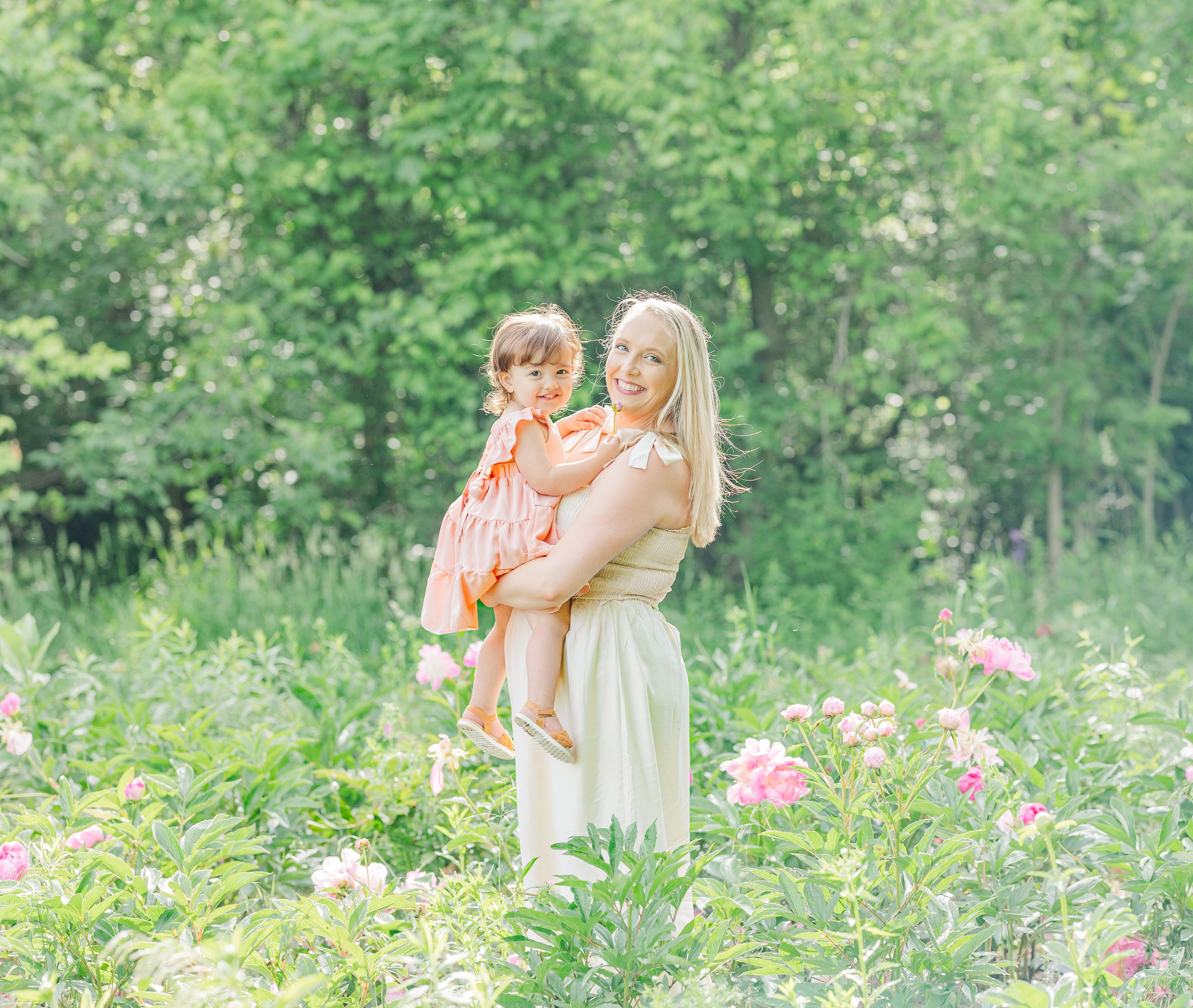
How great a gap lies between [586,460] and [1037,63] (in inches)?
238

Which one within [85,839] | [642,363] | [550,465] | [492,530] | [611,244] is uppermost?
[611,244]

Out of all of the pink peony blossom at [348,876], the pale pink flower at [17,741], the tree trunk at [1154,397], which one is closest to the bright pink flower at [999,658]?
the pink peony blossom at [348,876]

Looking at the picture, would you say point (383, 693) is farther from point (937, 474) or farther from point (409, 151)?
point (937, 474)

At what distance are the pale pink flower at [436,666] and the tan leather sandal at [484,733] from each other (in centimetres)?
75

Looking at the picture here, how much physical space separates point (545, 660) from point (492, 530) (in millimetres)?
297

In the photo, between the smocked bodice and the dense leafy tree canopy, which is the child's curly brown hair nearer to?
the smocked bodice

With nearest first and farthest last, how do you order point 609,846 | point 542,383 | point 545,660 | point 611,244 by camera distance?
1. point 609,846
2. point 545,660
3. point 542,383
4. point 611,244

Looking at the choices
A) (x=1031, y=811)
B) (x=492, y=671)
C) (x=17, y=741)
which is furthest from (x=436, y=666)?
(x=1031, y=811)

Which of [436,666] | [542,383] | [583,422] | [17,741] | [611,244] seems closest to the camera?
[542,383]

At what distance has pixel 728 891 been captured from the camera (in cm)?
218

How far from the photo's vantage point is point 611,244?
280 inches

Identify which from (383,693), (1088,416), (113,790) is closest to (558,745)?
(113,790)

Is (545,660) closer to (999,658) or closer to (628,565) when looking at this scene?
(628,565)

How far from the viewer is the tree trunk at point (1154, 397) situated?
7.70m
